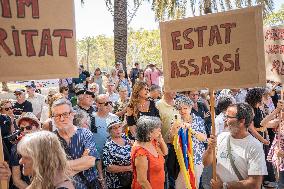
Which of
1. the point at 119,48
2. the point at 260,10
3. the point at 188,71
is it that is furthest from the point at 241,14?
the point at 119,48

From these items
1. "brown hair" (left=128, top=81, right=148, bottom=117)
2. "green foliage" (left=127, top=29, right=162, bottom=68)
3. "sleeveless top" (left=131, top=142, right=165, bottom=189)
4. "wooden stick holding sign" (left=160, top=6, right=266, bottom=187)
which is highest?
"green foliage" (left=127, top=29, right=162, bottom=68)

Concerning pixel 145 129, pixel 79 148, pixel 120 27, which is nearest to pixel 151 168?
pixel 145 129

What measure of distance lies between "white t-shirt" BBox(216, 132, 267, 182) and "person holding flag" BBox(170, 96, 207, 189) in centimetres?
159

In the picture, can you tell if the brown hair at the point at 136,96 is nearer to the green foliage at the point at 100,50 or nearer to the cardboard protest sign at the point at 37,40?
the cardboard protest sign at the point at 37,40

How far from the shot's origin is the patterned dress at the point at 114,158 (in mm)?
4914

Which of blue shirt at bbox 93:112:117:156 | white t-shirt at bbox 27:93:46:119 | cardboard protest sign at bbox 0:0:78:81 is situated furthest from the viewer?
white t-shirt at bbox 27:93:46:119

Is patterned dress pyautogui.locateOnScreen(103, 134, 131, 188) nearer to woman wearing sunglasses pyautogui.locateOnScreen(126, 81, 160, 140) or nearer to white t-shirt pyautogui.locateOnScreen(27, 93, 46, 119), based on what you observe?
woman wearing sunglasses pyautogui.locateOnScreen(126, 81, 160, 140)

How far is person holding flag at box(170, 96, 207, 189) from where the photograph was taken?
→ 18.1 ft

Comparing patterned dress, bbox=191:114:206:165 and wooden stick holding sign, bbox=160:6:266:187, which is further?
patterned dress, bbox=191:114:206:165

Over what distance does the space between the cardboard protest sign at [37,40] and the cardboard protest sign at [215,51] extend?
106cm

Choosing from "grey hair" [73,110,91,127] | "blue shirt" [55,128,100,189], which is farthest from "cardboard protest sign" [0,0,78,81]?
"grey hair" [73,110,91,127]

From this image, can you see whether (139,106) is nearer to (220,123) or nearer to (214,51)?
(220,123)

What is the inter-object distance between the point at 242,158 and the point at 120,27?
36.2 feet

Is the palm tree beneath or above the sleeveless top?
above
